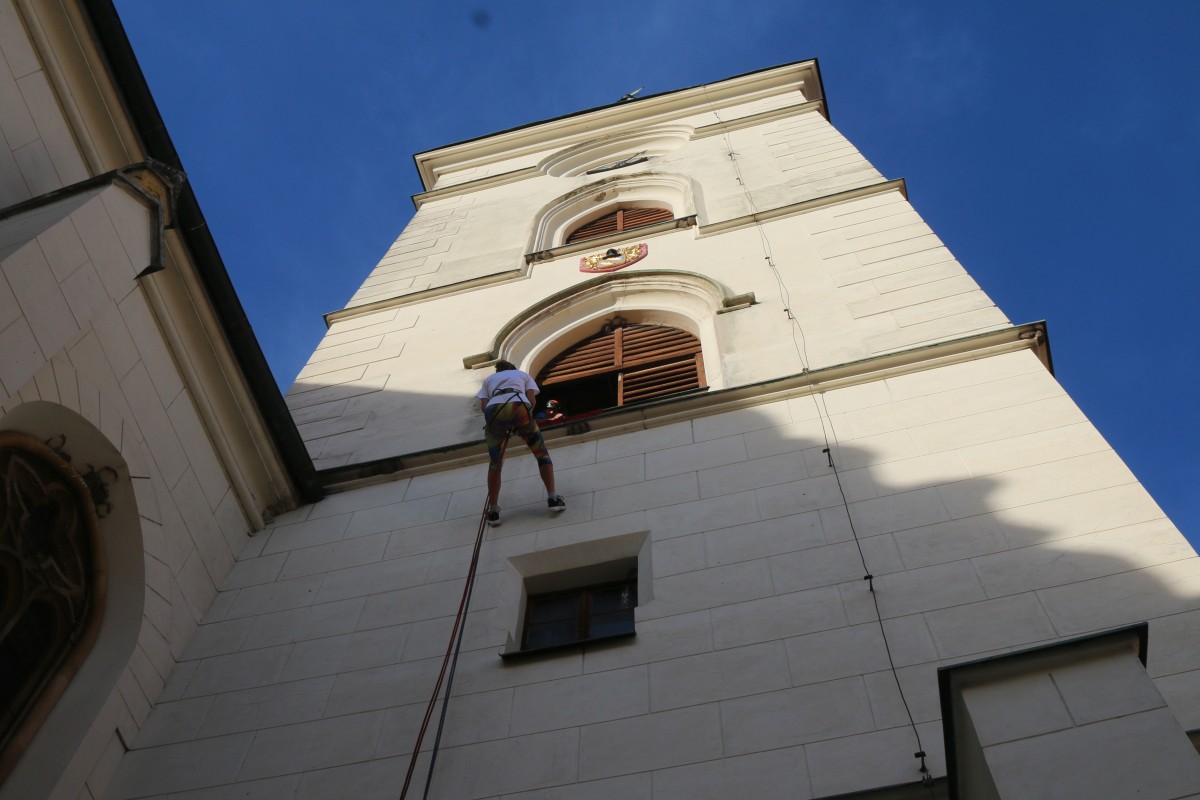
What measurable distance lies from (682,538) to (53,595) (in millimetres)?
3591

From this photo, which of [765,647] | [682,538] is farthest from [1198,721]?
[682,538]

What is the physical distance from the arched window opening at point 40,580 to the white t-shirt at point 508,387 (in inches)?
105

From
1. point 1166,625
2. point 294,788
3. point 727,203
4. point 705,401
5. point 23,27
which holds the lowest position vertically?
point 294,788

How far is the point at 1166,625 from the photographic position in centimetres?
544

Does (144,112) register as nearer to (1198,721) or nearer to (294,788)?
(294,788)

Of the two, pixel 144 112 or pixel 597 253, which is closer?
pixel 144 112

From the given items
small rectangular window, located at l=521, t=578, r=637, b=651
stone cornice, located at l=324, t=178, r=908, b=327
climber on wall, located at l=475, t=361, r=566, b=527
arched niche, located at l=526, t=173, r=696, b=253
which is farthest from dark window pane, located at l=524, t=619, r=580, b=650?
arched niche, located at l=526, t=173, r=696, b=253

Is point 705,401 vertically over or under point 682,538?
over

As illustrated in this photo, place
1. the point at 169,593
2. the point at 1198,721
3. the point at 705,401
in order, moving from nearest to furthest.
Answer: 1. the point at 1198,721
2. the point at 169,593
3. the point at 705,401

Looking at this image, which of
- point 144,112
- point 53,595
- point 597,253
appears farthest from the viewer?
point 597,253

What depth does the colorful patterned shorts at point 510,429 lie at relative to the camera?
788 cm

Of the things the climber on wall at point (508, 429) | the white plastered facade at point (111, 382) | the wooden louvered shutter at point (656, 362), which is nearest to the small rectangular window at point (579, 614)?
the climber on wall at point (508, 429)

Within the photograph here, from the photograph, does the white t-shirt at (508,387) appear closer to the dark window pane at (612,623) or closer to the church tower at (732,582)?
the church tower at (732,582)

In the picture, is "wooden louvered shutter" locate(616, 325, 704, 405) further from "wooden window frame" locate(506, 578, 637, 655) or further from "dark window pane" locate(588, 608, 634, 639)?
"dark window pane" locate(588, 608, 634, 639)
